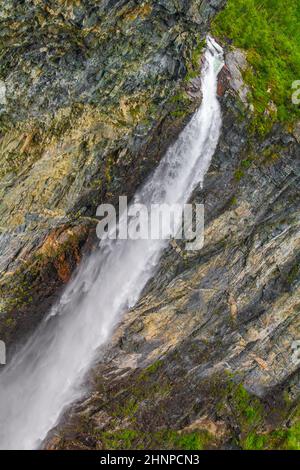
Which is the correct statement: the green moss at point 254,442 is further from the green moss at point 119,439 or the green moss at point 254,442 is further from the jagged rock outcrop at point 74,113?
the jagged rock outcrop at point 74,113

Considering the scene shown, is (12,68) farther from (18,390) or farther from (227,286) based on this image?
(18,390)

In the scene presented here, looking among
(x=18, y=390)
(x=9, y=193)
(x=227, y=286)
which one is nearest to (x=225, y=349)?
(x=227, y=286)

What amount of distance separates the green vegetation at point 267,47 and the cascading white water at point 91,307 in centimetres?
136

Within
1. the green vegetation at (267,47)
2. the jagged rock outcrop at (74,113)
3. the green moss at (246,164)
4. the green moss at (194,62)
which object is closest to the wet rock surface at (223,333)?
the green moss at (246,164)

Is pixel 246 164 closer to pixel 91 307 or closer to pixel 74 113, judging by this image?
pixel 74 113

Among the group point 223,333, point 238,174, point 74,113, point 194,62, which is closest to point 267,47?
point 194,62

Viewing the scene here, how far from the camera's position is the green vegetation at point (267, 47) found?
52.4 ft

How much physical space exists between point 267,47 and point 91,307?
35.8ft

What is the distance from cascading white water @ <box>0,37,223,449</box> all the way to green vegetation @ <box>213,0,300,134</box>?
1362 millimetres

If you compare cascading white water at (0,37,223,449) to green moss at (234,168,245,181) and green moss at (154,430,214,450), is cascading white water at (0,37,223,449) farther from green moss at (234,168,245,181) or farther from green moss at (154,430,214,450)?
green moss at (154,430,214,450)

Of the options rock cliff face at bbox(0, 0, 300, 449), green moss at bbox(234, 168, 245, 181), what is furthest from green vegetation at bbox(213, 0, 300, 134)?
green moss at bbox(234, 168, 245, 181)

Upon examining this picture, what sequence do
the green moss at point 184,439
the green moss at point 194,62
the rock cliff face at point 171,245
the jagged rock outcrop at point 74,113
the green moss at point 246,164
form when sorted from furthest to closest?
the green moss at point 184,439, the green moss at point 246,164, the green moss at point 194,62, the rock cliff face at point 171,245, the jagged rock outcrop at point 74,113

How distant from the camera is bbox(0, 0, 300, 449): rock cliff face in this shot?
39.3 ft

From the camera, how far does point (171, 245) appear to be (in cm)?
1631
